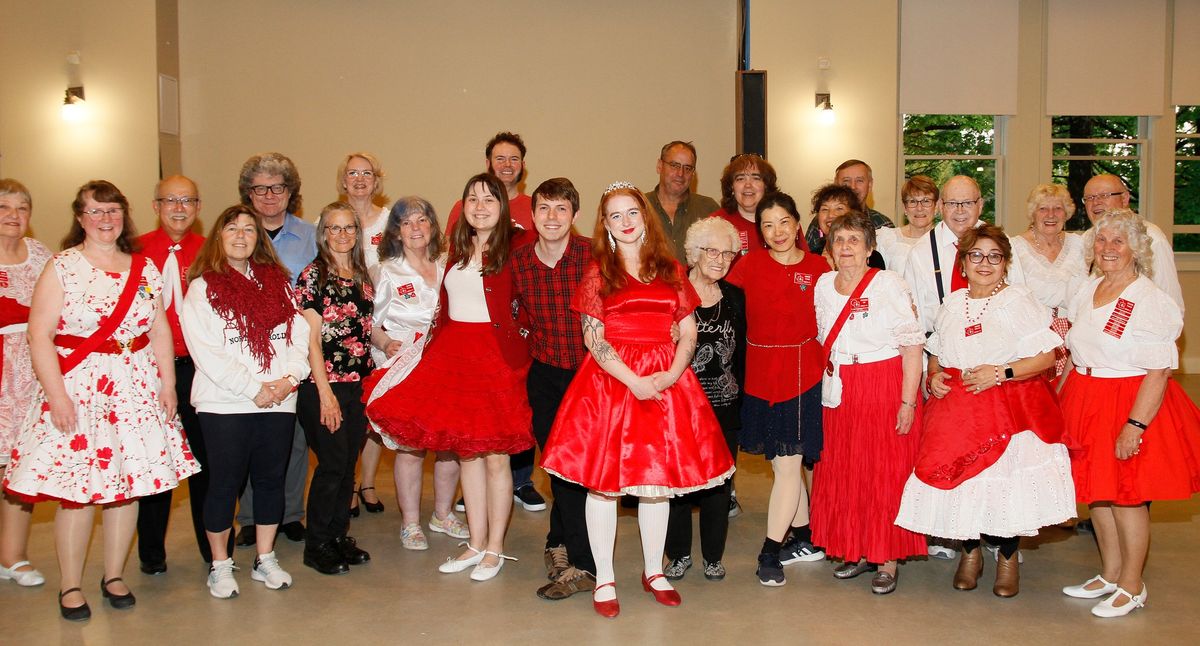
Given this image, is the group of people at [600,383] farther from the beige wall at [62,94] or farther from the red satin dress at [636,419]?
the beige wall at [62,94]

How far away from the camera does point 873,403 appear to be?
372 centimetres

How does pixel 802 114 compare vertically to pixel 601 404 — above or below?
above

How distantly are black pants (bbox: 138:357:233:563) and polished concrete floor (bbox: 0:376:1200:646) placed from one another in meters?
0.11

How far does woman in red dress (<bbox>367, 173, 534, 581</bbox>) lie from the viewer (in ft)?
12.3

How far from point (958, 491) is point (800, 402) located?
68 cm

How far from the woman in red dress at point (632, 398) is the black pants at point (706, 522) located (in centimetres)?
29

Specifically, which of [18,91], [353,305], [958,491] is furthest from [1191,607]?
[18,91]

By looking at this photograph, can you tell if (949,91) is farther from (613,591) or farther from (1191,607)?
(613,591)

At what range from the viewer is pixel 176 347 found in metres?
3.93

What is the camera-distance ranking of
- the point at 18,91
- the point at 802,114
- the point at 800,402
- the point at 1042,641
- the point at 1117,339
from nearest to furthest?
the point at 1042,641
the point at 1117,339
the point at 800,402
the point at 18,91
the point at 802,114

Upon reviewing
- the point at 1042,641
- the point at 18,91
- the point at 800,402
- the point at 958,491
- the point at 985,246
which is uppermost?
the point at 18,91

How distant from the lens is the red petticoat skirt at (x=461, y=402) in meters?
3.73

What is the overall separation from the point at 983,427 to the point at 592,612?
1.65 metres

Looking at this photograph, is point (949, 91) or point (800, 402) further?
point (949, 91)
